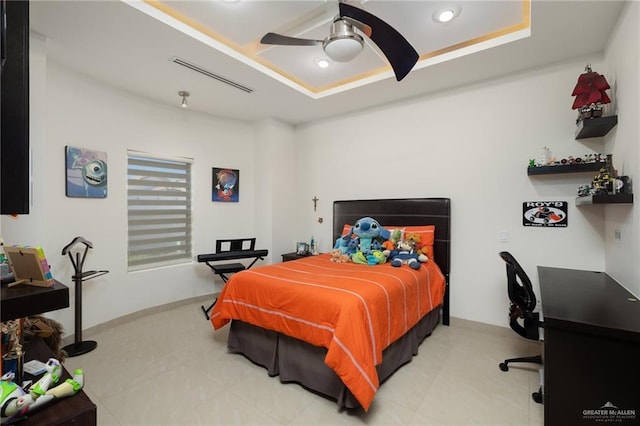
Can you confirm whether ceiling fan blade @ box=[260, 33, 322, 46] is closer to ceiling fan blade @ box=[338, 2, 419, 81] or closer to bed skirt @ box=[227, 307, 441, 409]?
ceiling fan blade @ box=[338, 2, 419, 81]

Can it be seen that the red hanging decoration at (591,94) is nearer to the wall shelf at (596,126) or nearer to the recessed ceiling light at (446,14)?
the wall shelf at (596,126)

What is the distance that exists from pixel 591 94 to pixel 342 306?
251 centimetres

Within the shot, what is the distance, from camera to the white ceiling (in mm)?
2186

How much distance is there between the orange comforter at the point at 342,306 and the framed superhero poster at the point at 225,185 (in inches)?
78.7

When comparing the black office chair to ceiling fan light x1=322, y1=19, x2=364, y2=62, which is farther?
the black office chair

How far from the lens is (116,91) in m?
3.40

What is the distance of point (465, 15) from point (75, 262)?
419 cm

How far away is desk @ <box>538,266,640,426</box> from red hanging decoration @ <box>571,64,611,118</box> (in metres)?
1.60

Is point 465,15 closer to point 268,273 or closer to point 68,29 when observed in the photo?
point 268,273

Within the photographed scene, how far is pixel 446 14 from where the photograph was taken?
90.6 inches

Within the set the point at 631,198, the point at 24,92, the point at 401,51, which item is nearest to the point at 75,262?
the point at 24,92

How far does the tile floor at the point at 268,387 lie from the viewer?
191 centimetres

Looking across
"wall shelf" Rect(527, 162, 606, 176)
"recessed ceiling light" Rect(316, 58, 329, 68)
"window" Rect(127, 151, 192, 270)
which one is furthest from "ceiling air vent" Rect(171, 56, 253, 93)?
"wall shelf" Rect(527, 162, 606, 176)

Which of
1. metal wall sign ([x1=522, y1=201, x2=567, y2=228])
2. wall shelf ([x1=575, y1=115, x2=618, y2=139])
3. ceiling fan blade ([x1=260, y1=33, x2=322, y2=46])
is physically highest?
ceiling fan blade ([x1=260, y1=33, x2=322, y2=46])
